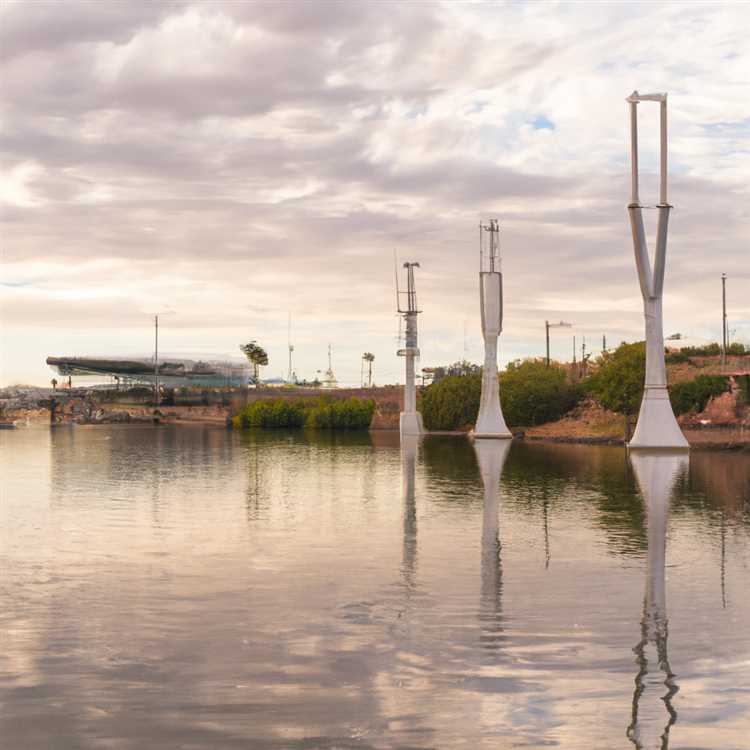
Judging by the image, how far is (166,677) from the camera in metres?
12.2

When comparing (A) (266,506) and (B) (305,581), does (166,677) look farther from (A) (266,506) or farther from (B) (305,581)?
(A) (266,506)

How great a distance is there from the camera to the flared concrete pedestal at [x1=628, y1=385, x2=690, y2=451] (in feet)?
206

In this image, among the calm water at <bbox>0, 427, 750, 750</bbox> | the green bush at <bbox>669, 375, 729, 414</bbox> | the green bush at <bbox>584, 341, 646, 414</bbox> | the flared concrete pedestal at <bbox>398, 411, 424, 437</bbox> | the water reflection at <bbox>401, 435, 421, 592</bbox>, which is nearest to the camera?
the calm water at <bbox>0, 427, 750, 750</bbox>

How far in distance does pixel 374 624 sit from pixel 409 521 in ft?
43.5

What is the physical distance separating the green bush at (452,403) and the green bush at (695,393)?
2144 cm

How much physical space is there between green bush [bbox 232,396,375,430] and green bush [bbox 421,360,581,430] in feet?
74.2

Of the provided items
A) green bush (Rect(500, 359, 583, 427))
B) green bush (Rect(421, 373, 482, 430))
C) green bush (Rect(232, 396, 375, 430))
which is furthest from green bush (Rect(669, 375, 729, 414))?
green bush (Rect(232, 396, 375, 430))

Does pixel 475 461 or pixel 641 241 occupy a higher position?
pixel 641 241

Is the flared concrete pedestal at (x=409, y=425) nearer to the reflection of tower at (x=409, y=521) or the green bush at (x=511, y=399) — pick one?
the green bush at (x=511, y=399)

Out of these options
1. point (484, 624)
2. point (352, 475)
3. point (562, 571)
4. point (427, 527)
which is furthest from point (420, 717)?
point (352, 475)

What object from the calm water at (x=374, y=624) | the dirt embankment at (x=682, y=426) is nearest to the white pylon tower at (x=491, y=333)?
the dirt embankment at (x=682, y=426)

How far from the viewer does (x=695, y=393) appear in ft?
308

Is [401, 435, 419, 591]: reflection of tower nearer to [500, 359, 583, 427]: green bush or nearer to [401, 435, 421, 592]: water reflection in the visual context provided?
[401, 435, 421, 592]: water reflection

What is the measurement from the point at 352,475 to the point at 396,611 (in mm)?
31367
